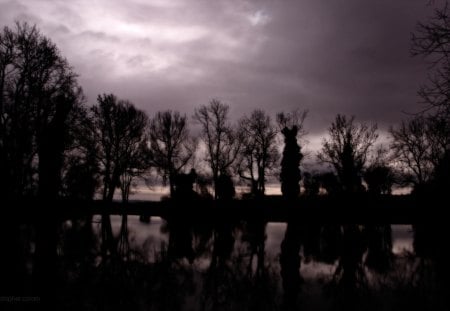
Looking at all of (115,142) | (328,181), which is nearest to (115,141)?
(115,142)

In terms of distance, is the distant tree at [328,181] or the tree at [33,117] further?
the distant tree at [328,181]

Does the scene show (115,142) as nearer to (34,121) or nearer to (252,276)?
(34,121)

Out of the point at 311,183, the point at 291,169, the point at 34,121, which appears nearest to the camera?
the point at 34,121

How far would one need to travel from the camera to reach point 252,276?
358 inches

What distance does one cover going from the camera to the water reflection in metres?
6.84

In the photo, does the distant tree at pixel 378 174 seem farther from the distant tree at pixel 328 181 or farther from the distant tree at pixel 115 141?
the distant tree at pixel 115 141

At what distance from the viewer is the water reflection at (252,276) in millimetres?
6840

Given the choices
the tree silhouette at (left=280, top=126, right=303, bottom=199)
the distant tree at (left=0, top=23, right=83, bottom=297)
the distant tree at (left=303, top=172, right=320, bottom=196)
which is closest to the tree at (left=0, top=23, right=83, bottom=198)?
the distant tree at (left=0, top=23, right=83, bottom=297)

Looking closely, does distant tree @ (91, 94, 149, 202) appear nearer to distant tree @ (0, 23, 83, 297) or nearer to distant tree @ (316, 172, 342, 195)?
distant tree @ (0, 23, 83, 297)

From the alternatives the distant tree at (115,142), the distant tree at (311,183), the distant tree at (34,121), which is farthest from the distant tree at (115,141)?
the distant tree at (311,183)

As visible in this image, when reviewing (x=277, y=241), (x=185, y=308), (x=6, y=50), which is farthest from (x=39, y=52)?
(x=185, y=308)

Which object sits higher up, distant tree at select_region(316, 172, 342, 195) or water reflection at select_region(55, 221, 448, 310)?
distant tree at select_region(316, 172, 342, 195)

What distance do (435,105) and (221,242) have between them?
380 inches

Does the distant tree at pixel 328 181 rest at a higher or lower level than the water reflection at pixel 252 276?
higher
